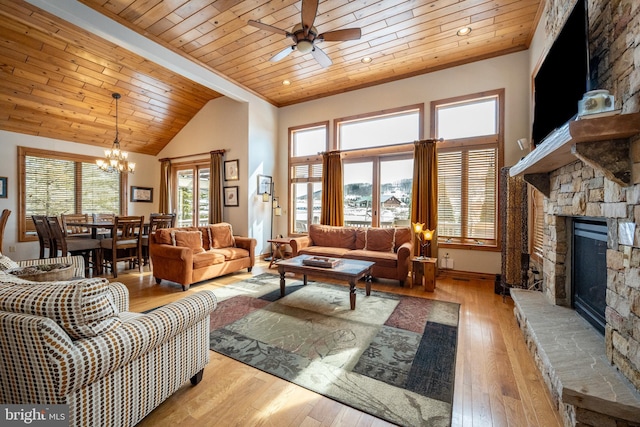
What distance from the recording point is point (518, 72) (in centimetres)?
423

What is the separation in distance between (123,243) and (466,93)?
6479 millimetres

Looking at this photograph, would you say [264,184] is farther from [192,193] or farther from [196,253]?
[196,253]

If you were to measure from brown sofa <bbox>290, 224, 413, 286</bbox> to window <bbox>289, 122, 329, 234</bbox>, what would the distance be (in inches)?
41.2

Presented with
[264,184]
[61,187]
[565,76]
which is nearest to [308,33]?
[565,76]

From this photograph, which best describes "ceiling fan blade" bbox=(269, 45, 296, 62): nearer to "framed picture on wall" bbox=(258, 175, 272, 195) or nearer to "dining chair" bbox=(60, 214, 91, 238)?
"framed picture on wall" bbox=(258, 175, 272, 195)

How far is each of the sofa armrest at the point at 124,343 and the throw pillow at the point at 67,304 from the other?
0.22ft

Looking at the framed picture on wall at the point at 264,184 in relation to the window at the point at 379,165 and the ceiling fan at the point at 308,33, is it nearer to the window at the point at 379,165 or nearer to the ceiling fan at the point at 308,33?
the window at the point at 379,165

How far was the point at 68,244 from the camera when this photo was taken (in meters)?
4.40

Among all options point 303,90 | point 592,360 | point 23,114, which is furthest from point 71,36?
point 592,360

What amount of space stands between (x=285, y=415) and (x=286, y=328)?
3.63 feet

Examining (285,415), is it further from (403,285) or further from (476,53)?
(476,53)

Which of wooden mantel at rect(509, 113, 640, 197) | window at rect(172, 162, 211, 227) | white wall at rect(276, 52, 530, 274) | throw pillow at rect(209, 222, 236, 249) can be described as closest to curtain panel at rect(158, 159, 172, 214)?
window at rect(172, 162, 211, 227)

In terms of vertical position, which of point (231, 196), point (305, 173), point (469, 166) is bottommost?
point (231, 196)

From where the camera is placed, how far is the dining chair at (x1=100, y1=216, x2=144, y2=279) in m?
4.48
